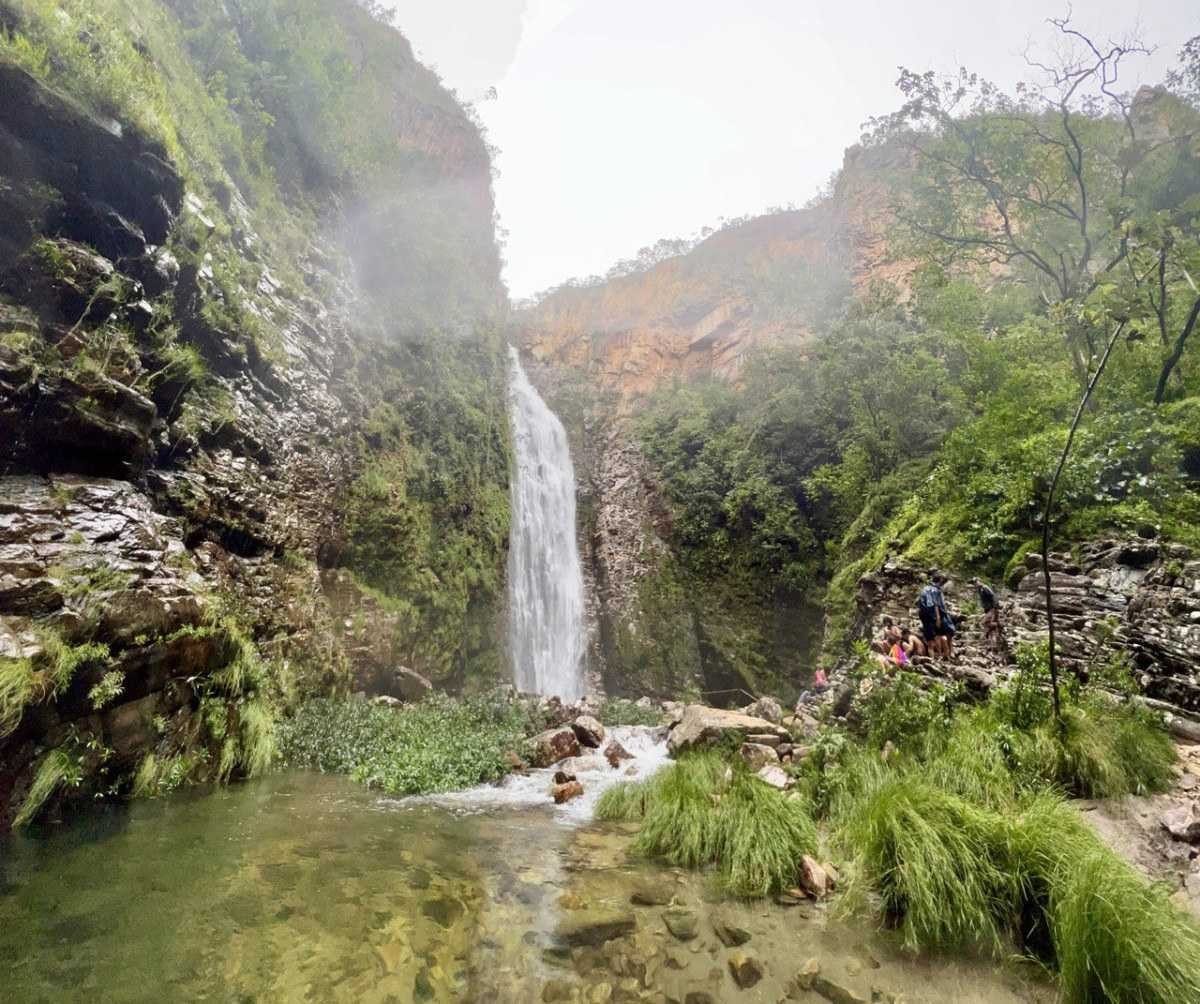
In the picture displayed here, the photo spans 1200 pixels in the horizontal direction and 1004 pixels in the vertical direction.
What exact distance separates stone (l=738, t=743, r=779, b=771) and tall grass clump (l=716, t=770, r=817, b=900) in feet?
6.42

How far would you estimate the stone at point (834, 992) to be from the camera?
2826mm

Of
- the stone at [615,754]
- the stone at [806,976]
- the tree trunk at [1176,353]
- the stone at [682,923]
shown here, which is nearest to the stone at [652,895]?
the stone at [682,923]

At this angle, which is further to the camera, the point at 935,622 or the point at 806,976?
the point at 935,622

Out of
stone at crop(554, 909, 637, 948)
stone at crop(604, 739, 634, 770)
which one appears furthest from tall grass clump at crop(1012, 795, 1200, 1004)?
stone at crop(604, 739, 634, 770)

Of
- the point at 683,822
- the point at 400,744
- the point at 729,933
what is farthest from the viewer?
the point at 400,744

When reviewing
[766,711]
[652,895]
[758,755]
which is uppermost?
[652,895]

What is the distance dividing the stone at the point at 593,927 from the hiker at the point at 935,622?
5614mm

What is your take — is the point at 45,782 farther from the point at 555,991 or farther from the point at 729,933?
the point at 729,933

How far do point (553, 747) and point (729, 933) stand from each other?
5854 mm

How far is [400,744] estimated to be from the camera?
28.1 feet

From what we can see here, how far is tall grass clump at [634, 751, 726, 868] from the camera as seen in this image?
460cm

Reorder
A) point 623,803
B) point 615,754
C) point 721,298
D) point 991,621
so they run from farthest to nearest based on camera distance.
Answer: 1. point 721,298
2. point 615,754
3. point 991,621
4. point 623,803

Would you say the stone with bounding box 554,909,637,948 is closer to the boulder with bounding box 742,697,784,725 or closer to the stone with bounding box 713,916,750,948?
the stone with bounding box 713,916,750,948

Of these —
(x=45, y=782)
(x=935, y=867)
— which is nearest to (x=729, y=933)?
(x=935, y=867)
